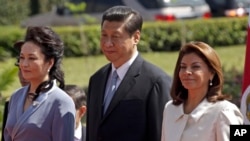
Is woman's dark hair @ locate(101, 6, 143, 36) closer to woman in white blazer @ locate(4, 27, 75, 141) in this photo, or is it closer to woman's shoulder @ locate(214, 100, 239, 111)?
woman in white blazer @ locate(4, 27, 75, 141)

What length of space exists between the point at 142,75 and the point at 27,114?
2.17 ft

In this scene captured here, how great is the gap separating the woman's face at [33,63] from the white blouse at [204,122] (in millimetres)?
700

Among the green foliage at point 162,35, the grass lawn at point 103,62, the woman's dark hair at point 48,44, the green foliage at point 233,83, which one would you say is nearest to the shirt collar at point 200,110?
the woman's dark hair at point 48,44

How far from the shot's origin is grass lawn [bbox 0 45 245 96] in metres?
14.9

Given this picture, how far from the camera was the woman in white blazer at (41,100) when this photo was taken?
13.8 feet

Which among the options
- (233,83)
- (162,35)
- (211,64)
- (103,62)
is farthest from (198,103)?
(162,35)

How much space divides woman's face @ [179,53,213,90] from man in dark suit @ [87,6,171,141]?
32 centimetres

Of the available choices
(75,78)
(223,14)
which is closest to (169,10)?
(223,14)

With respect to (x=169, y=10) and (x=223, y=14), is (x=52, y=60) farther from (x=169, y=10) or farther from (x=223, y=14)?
(x=223, y=14)

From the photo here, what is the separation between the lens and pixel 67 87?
5.33m

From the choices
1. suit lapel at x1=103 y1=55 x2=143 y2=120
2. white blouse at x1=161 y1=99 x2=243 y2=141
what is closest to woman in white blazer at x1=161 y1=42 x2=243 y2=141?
white blouse at x1=161 y1=99 x2=243 y2=141

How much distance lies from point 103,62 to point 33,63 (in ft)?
41.2

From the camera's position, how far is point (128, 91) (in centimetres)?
440

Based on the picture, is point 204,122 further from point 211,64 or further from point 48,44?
point 48,44
